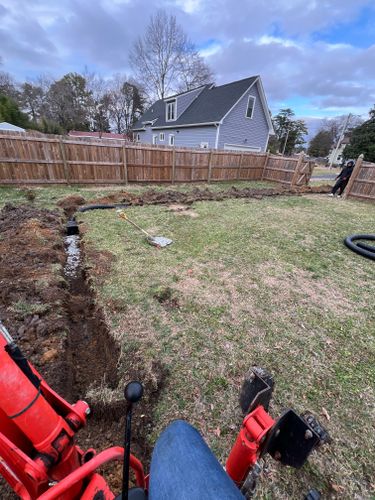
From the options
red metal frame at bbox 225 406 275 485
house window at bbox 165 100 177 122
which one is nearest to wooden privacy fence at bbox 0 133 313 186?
red metal frame at bbox 225 406 275 485

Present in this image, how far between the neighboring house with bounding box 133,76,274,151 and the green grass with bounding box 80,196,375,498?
502 inches

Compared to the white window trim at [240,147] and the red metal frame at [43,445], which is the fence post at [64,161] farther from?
the white window trim at [240,147]

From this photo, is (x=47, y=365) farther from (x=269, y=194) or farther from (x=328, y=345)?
(x=269, y=194)

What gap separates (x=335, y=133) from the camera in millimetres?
49594

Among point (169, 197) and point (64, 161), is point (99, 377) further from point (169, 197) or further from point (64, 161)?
point (64, 161)

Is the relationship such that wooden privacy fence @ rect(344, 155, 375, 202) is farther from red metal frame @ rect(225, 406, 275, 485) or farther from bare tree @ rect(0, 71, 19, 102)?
bare tree @ rect(0, 71, 19, 102)

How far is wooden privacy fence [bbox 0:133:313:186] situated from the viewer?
7.75 meters

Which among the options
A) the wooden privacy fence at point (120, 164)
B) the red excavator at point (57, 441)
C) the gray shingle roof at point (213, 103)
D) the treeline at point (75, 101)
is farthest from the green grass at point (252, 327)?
the treeline at point (75, 101)

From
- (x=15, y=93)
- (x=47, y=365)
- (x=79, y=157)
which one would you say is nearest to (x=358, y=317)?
(x=47, y=365)

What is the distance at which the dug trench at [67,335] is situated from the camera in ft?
A: 5.54

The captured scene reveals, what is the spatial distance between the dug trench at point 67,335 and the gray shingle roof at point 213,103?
14.7 metres

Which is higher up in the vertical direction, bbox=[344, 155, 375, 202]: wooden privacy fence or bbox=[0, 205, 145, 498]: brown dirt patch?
bbox=[344, 155, 375, 202]: wooden privacy fence

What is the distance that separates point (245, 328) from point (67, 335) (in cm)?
189

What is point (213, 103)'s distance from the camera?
54.3 ft
